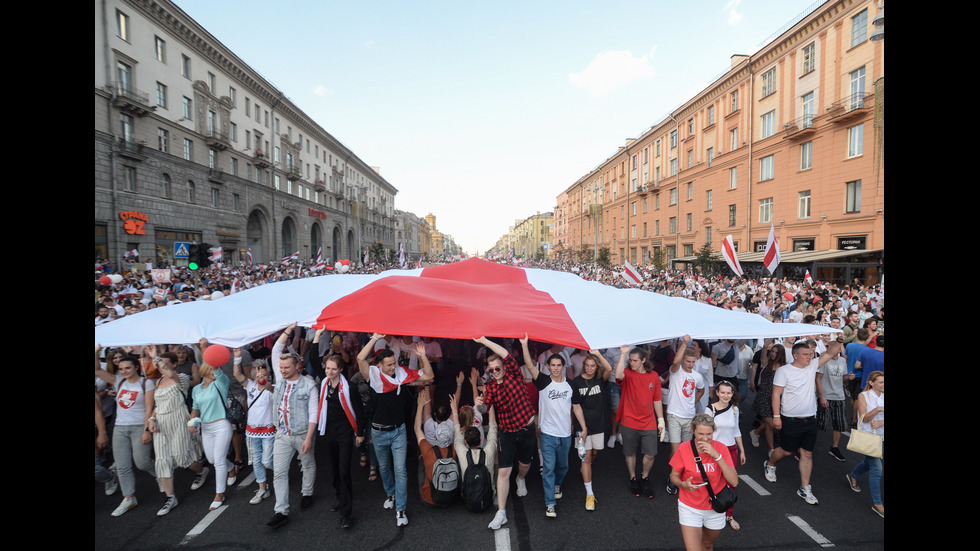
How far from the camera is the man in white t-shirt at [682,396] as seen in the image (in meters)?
5.30

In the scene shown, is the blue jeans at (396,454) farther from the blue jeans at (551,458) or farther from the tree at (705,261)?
the tree at (705,261)

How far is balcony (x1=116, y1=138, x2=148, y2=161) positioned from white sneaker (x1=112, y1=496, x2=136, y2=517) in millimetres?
27686

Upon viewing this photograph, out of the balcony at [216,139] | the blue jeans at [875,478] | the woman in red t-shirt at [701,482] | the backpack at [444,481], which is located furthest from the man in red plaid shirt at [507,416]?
the balcony at [216,139]

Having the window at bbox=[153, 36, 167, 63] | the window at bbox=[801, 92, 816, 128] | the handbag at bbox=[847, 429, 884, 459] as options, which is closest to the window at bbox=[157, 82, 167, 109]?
the window at bbox=[153, 36, 167, 63]

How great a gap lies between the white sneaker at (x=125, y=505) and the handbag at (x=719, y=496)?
21.1 feet

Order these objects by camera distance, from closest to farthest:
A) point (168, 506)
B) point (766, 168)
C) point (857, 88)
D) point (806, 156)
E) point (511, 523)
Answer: point (511, 523), point (168, 506), point (857, 88), point (806, 156), point (766, 168)

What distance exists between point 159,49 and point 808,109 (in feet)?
141

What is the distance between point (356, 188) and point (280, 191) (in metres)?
27.1

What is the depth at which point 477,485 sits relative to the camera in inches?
186

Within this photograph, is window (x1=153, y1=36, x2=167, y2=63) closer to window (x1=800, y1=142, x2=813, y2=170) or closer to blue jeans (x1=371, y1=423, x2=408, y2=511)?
blue jeans (x1=371, y1=423, x2=408, y2=511)

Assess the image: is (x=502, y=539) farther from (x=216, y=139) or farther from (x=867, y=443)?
(x=216, y=139)

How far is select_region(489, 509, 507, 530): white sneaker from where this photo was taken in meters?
4.47

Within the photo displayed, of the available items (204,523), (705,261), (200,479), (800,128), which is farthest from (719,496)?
(800,128)
